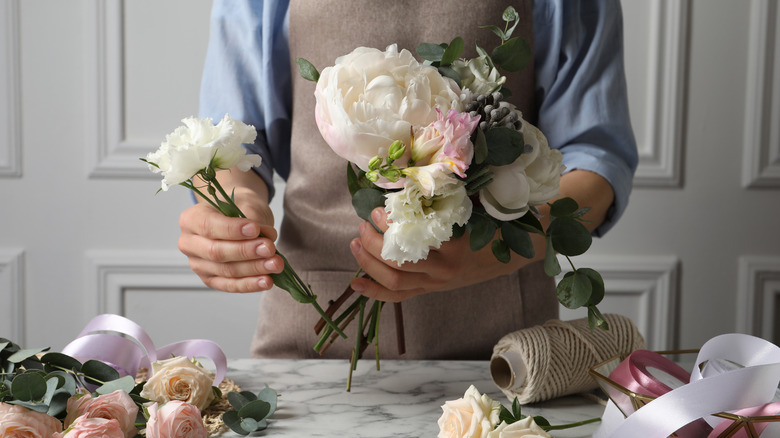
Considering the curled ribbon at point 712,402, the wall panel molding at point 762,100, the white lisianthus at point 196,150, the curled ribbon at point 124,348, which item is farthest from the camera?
the wall panel molding at point 762,100

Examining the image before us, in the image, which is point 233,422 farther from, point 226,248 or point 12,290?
point 12,290

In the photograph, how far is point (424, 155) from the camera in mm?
456

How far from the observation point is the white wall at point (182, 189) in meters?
1.53

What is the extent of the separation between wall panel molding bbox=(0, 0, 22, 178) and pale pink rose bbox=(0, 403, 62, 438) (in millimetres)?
1303

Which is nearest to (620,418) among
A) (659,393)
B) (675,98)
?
(659,393)

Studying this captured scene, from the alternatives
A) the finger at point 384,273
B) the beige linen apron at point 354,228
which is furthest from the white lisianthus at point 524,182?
the beige linen apron at point 354,228

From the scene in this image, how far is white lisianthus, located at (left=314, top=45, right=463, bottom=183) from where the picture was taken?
0.46 metres

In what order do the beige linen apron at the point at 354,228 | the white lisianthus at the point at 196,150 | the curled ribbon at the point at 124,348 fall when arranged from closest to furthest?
the white lisianthus at the point at 196,150, the curled ribbon at the point at 124,348, the beige linen apron at the point at 354,228

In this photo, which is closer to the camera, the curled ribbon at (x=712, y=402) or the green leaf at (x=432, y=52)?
the curled ribbon at (x=712, y=402)

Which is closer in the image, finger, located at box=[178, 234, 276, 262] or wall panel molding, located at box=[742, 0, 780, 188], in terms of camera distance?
finger, located at box=[178, 234, 276, 262]

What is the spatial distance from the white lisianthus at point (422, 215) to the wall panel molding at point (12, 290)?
55.3 inches

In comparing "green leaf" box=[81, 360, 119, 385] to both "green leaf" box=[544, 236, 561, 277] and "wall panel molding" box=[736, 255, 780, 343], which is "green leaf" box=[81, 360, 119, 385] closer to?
"green leaf" box=[544, 236, 561, 277]

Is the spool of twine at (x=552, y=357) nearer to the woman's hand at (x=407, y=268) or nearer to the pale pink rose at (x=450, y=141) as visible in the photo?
the woman's hand at (x=407, y=268)

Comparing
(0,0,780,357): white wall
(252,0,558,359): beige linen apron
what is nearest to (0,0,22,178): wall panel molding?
(0,0,780,357): white wall
